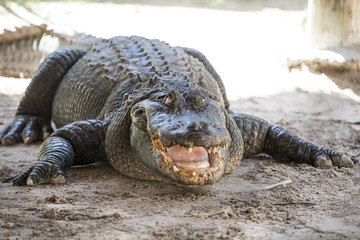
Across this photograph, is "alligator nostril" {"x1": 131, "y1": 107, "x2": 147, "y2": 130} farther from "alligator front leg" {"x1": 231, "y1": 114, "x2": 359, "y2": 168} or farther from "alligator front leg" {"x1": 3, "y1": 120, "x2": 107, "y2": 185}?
"alligator front leg" {"x1": 231, "y1": 114, "x2": 359, "y2": 168}

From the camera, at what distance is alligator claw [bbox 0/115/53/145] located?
4996 mm

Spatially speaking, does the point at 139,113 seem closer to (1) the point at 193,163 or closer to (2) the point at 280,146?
(1) the point at 193,163

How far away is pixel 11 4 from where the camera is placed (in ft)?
34.5

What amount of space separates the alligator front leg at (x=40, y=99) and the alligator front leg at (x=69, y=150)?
4.14 feet

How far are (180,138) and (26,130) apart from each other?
8.90 feet

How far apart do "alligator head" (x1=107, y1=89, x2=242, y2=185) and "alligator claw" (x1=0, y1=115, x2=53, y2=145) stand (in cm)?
182

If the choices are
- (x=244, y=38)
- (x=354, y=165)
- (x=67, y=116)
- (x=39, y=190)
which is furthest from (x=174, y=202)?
(x=244, y=38)

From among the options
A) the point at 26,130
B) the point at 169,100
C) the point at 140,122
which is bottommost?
the point at 26,130

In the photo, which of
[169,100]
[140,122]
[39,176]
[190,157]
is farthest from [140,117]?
[39,176]

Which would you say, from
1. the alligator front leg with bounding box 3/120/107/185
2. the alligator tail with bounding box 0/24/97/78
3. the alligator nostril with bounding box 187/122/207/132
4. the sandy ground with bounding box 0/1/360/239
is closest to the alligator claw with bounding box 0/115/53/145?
the sandy ground with bounding box 0/1/360/239

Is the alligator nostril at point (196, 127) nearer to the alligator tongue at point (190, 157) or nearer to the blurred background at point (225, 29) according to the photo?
the alligator tongue at point (190, 157)

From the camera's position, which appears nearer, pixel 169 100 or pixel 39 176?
pixel 169 100

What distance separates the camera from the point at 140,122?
138 inches

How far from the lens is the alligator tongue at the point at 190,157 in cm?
303
